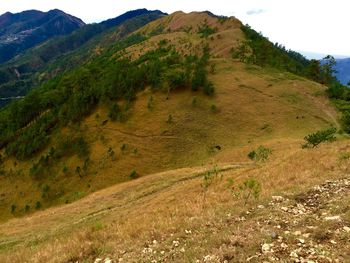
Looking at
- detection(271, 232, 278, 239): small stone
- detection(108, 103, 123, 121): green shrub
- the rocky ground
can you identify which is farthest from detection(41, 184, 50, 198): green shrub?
detection(271, 232, 278, 239): small stone

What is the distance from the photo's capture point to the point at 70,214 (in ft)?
103

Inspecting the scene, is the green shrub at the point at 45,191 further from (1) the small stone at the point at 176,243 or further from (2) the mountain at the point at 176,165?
(1) the small stone at the point at 176,243

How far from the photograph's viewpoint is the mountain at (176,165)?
411 inches

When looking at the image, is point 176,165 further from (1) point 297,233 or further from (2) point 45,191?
(1) point 297,233

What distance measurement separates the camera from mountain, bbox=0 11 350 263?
34.3 feet

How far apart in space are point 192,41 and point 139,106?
68634 millimetres

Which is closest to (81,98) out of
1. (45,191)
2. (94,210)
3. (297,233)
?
(45,191)

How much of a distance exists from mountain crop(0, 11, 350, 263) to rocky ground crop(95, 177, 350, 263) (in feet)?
0.16

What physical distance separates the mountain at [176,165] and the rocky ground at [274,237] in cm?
5

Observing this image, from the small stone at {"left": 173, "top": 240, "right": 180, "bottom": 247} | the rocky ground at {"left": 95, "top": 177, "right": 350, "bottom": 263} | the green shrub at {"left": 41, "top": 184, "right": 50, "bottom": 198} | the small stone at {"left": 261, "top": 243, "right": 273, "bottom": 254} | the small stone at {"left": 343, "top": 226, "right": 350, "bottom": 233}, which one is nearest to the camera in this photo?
the rocky ground at {"left": 95, "top": 177, "right": 350, "bottom": 263}

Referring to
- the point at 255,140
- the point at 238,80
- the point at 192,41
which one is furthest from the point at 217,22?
the point at 255,140

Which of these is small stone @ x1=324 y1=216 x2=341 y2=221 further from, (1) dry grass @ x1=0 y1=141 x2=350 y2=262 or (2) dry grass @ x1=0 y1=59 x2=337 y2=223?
(2) dry grass @ x1=0 y1=59 x2=337 y2=223

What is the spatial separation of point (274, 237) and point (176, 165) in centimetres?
4549

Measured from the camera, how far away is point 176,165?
5456 cm
